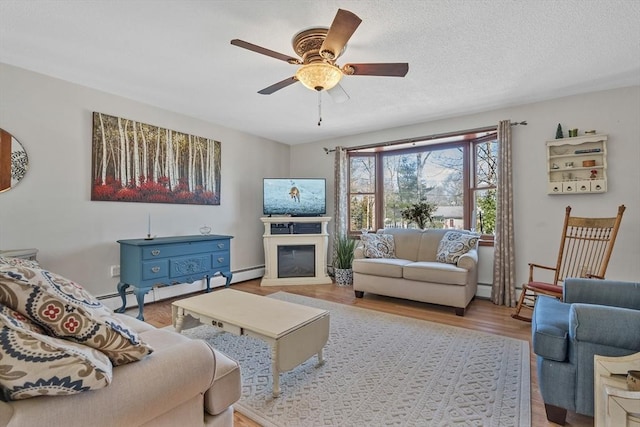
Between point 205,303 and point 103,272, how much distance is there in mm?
1750

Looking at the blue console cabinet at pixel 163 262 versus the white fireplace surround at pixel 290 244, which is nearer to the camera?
the blue console cabinet at pixel 163 262

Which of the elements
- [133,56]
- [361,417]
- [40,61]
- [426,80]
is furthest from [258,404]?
[40,61]

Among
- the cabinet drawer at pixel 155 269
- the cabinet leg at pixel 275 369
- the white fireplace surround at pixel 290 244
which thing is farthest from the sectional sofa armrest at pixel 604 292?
the cabinet drawer at pixel 155 269

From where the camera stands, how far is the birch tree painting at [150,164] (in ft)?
10.7

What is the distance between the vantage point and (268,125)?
452 centimetres

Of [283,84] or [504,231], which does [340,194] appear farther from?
[283,84]

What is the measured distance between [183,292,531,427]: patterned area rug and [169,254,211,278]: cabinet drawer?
0.79 meters

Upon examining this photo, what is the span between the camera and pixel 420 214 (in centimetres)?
440

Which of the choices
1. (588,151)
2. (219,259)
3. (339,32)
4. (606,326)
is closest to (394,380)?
(606,326)

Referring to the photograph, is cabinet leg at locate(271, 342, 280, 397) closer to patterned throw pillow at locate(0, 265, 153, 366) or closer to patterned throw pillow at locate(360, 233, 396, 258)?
patterned throw pillow at locate(0, 265, 153, 366)

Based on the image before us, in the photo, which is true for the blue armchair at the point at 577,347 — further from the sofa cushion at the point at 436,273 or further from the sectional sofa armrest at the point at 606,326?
the sofa cushion at the point at 436,273

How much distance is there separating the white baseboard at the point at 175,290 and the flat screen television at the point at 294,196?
1.06 meters

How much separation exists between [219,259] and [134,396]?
9.88ft

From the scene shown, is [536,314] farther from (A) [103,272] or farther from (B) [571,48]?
(A) [103,272]
